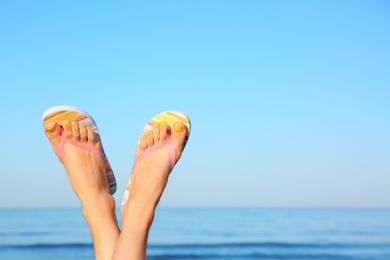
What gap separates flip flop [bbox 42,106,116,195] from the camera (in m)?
2.56

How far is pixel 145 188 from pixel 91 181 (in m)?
0.25

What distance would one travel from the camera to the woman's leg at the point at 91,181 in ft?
6.79

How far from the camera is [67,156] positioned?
252cm

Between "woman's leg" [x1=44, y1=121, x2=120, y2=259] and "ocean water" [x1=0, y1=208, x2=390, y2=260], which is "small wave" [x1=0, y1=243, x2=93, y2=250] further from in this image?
"woman's leg" [x1=44, y1=121, x2=120, y2=259]

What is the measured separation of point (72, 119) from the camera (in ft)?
8.55

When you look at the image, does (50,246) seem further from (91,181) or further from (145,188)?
(145,188)

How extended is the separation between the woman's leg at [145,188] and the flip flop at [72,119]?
0.40 ft

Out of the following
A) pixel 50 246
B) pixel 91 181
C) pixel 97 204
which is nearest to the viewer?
pixel 97 204

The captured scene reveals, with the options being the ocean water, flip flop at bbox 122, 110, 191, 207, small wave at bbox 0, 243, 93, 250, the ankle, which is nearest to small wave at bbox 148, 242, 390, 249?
the ocean water

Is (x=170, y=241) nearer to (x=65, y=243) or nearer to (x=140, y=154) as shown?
(x=65, y=243)

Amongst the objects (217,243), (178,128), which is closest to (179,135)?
(178,128)

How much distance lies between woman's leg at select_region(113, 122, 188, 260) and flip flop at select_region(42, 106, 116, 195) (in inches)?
4.8

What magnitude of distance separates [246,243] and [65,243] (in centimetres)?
202

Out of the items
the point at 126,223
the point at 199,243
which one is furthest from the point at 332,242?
the point at 126,223
